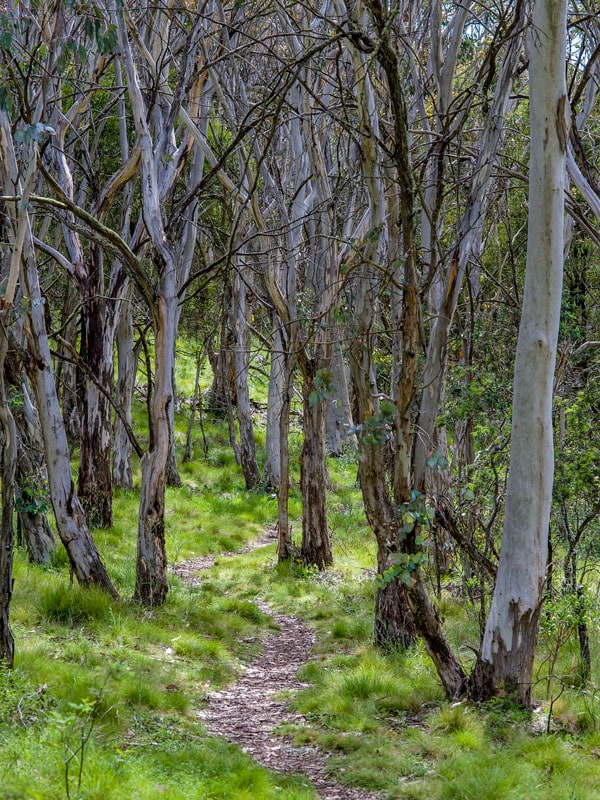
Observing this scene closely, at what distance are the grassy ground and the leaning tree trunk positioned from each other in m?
0.53

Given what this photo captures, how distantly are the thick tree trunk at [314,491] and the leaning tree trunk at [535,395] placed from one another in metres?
5.75

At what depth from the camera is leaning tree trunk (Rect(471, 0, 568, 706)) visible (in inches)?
230

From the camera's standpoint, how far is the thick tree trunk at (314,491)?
11648mm

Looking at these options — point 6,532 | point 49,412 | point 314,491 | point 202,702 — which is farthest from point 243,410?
point 6,532

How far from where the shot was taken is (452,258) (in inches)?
258

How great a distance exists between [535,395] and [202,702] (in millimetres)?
3648

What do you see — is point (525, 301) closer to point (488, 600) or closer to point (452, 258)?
point (452, 258)

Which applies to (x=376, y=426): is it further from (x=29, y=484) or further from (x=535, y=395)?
(x=29, y=484)

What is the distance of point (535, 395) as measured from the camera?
19.4ft

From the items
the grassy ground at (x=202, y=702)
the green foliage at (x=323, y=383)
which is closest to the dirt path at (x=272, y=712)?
the grassy ground at (x=202, y=702)

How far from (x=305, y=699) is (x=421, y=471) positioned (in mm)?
2142

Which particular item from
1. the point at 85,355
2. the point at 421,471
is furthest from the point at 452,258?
the point at 85,355

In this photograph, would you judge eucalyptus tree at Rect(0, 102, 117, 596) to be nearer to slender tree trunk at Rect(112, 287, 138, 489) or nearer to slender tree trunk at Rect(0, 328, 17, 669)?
slender tree trunk at Rect(0, 328, 17, 669)

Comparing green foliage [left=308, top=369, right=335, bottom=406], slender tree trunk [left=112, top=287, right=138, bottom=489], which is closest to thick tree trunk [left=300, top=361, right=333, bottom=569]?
slender tree trunk [left=112, top=287, right=138, bottom=489]
